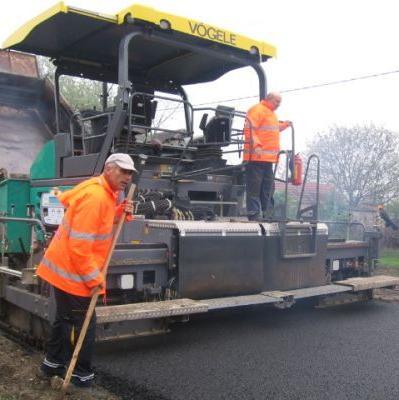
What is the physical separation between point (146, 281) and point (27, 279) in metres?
0.93

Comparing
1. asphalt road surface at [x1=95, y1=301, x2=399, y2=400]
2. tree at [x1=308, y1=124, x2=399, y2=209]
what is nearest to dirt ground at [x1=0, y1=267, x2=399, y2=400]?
asphalt road surface at [x1=95, y1=301, x2=399, y2=400]

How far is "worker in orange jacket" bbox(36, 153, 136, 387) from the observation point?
11.6ft

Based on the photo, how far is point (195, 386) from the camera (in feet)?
12.7

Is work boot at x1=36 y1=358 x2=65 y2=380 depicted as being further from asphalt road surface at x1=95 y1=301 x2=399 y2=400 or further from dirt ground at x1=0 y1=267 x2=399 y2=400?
asphalt road surface at x1=95 y1=301 x2=399 y2=400

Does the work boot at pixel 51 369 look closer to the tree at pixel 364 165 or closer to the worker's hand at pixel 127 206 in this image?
the worker's hand at pixel 127 206

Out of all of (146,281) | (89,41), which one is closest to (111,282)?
(146,281)

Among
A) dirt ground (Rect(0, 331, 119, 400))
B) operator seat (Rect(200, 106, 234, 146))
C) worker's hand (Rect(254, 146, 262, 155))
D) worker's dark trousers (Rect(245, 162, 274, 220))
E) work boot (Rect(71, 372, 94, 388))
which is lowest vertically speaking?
dirt ground (Rect(0, 331, 119, 400))

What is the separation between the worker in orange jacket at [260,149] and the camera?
561 cm

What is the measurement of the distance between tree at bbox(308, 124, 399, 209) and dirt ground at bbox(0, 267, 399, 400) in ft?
47.6

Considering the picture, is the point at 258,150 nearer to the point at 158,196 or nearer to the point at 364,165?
the point at 158,196

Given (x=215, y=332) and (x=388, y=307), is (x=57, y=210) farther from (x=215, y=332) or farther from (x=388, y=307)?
(x=388, y=307)

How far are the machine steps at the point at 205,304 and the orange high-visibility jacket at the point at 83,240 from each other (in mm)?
415


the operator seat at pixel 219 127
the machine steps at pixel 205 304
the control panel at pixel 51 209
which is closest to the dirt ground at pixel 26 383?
the machine steps at pixel 205 304

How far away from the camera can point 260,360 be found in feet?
14.7
